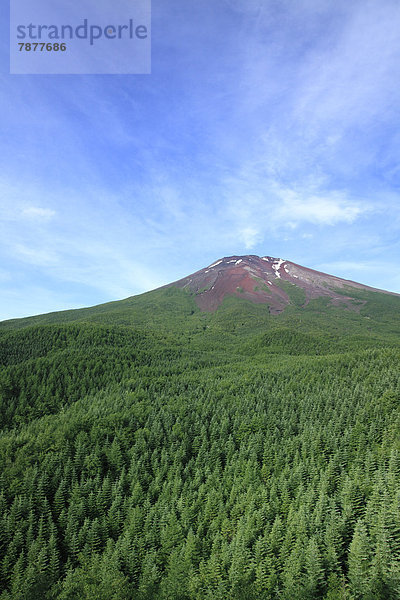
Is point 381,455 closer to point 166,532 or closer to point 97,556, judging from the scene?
point 166,532

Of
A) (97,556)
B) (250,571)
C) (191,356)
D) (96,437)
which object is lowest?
(97,556)

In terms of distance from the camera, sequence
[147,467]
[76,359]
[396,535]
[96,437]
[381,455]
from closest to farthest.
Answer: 1. [396,535]
2. [381,455]
3. [147,467]
4. [96,437]
5. [76,359]

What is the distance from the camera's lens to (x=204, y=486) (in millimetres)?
70562

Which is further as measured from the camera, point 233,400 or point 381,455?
point 233,400

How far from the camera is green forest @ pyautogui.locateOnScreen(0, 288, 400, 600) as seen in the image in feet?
150

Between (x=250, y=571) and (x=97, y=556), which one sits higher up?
(x=250, y=571)

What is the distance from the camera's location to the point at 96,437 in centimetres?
9062

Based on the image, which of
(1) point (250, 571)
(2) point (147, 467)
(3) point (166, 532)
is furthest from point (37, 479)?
(1) point (250, 571)

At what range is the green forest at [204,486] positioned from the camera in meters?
45.7

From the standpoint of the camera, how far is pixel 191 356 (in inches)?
7776

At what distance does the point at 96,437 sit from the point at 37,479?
64.0 ft

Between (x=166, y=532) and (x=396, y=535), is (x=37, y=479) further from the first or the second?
(x=396, y=535)

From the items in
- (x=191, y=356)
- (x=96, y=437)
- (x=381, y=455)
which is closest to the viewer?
(x=381, y=455)

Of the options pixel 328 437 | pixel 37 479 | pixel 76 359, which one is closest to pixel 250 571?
pixel 328 437
